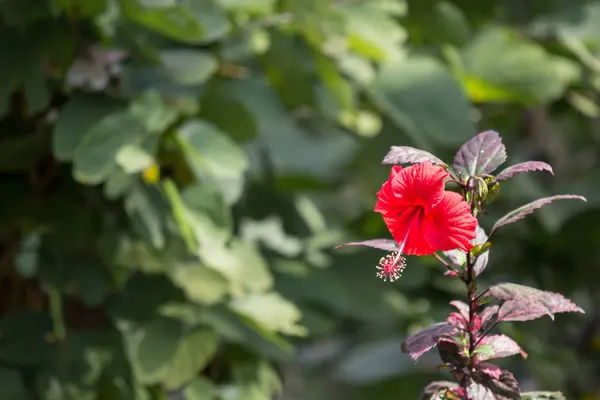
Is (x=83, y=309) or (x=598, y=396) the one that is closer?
(x=83, y=309)

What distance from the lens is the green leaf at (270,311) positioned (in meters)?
1.01

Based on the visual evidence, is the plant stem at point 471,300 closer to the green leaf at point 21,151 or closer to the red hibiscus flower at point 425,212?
the red hibiscus flower at point 425,212

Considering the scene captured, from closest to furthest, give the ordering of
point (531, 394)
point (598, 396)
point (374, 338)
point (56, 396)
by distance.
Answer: point (531, 394) → point (56, 396) → point (374, 338) → point (598, 396)

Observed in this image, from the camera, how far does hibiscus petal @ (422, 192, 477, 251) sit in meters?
0.41

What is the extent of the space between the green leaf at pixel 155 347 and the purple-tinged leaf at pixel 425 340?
0.54m

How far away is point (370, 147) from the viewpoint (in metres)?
1.17

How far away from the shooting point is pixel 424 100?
106 centimetres

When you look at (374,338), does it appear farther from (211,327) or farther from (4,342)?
(4,342)

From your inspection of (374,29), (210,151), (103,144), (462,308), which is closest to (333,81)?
(374,29)

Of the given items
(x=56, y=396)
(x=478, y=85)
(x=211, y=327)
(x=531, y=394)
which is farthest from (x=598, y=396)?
(x=531, y=394)

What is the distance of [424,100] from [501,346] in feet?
2.04

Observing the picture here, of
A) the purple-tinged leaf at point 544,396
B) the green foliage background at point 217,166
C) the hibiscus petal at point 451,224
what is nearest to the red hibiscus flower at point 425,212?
the hibiscus petal at point 451,224

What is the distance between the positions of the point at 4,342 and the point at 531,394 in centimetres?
65

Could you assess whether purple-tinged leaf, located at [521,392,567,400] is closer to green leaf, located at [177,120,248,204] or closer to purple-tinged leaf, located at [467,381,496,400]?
purple-tinged leaf, located at [467,381,496,400]
